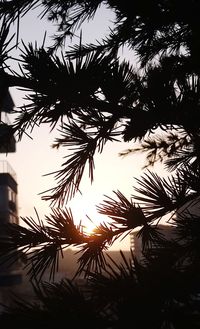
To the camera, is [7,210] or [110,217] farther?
[7,210]

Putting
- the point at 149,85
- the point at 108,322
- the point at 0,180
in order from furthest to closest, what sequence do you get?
the point at 0,180, the point at 149,85, the point at 108,322

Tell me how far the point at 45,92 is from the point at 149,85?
0.42 meters

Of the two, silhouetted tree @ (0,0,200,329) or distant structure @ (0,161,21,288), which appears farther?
distant structure @ (0,161,21,288)

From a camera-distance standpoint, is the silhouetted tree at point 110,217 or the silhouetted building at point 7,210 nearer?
the silhouetted tree at point 110,217

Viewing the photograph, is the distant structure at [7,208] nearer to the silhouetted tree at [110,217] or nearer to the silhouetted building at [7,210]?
the silhouetted building at [7,210]

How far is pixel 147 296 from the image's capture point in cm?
83

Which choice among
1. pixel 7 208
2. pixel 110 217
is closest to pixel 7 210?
pixel 7 208

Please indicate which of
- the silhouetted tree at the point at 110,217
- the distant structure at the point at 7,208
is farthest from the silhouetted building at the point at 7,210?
the silhouetted tree at the point at 110,217

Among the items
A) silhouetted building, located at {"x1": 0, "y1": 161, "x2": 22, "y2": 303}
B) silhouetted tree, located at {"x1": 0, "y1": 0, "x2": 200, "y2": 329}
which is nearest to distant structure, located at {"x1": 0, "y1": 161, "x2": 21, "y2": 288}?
silhouetted building, located at {"x1": 0, "y1": 161, "x2": 22, "y2": 303}

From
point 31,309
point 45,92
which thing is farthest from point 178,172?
point 31,309

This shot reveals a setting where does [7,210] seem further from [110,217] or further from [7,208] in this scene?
[110,217]

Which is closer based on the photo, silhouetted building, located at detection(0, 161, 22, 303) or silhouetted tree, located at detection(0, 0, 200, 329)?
silhouetted tree, located at detection(0, 0, 200, 329)

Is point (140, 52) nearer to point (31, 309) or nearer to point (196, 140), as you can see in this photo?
point (196, 140)

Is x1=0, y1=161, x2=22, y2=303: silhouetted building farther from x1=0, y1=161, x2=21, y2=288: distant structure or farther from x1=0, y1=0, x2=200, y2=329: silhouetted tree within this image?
x1=0, y1=0, x2=200, y2=329: silhouetted tree
